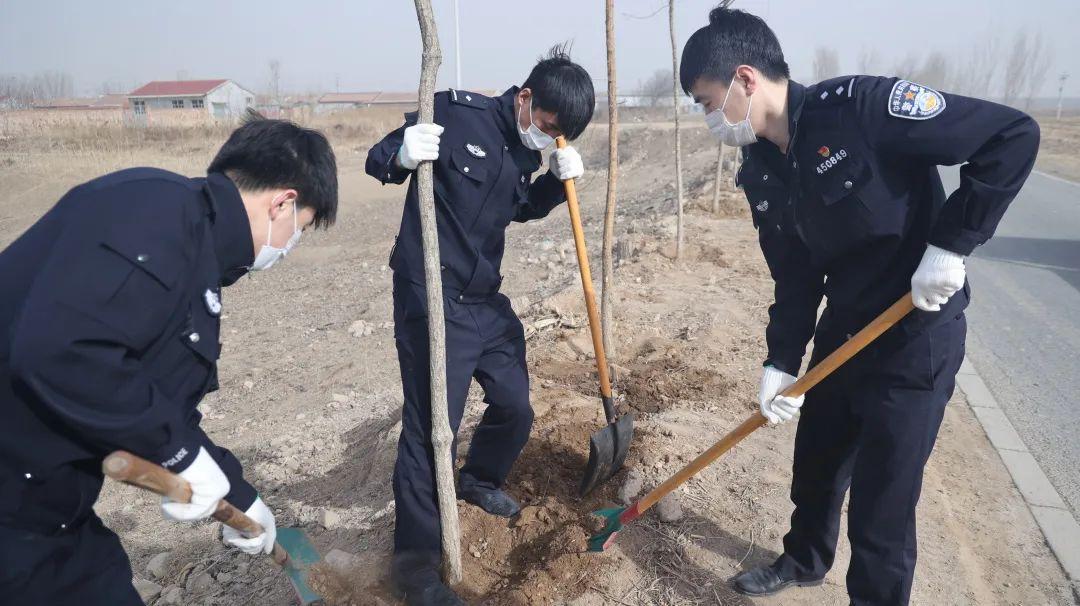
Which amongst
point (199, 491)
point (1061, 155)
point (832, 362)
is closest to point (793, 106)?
point (832, 362)

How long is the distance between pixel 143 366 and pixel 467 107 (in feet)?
5.41

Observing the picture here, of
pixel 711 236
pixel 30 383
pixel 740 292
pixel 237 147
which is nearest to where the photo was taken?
pixel 30 383

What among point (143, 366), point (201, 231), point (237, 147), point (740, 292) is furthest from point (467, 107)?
point (740, 292)

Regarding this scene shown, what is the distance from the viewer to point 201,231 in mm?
1548

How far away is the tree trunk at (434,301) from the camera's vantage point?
226 centimetres

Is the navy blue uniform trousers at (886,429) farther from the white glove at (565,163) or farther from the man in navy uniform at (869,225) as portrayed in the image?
the white glove at (565,163)

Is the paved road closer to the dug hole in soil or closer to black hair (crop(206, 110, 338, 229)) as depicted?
the dug hole in soil

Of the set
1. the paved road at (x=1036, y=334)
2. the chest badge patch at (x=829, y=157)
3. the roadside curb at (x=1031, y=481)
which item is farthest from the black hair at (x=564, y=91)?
the paved road at (x=1036, y=334)

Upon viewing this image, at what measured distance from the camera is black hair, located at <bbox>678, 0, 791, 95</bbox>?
91.8 inches

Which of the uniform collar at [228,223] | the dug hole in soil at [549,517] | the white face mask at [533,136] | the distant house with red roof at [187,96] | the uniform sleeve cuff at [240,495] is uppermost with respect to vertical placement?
the distant house with red roof at [187,96]

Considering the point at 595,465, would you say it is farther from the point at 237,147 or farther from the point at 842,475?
the point at 237,147

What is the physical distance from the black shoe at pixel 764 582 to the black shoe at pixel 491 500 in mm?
993

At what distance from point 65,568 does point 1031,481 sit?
421cm

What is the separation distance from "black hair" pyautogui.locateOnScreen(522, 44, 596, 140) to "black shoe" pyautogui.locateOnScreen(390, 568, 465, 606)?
1.79 m
